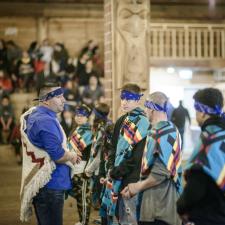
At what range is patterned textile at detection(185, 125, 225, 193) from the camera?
2871 millimetres

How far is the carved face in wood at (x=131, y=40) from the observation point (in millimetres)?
7930

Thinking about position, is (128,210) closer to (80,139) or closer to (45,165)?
(45,165)

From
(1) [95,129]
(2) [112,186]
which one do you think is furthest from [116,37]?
(2) [112,186]

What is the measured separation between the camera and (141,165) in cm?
404

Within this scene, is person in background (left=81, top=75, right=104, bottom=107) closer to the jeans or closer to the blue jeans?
the jeans

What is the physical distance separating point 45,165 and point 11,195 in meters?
4.83

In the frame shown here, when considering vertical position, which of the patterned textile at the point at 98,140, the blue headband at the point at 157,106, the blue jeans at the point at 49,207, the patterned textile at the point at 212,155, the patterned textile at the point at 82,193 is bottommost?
the patterned textile at the point at 82,193

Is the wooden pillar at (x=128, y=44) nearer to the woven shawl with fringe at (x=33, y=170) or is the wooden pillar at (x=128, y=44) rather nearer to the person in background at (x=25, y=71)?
the woven shawl with fringe at (x=33, y=170)

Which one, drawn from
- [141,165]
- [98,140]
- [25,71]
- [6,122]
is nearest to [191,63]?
[25,71]

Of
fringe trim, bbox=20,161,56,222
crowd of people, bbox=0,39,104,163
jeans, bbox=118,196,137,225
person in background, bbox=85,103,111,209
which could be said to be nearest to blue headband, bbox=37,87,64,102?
fringe trim, bbox=20,161,56,222

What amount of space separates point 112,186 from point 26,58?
10.5 metres

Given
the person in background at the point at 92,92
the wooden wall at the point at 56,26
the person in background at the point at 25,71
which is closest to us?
the person in background at the point at 92,92

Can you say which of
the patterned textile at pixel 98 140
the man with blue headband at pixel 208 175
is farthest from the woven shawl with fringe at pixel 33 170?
the patterned textile at pixel 98 140

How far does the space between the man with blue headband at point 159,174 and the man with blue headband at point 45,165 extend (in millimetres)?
532
